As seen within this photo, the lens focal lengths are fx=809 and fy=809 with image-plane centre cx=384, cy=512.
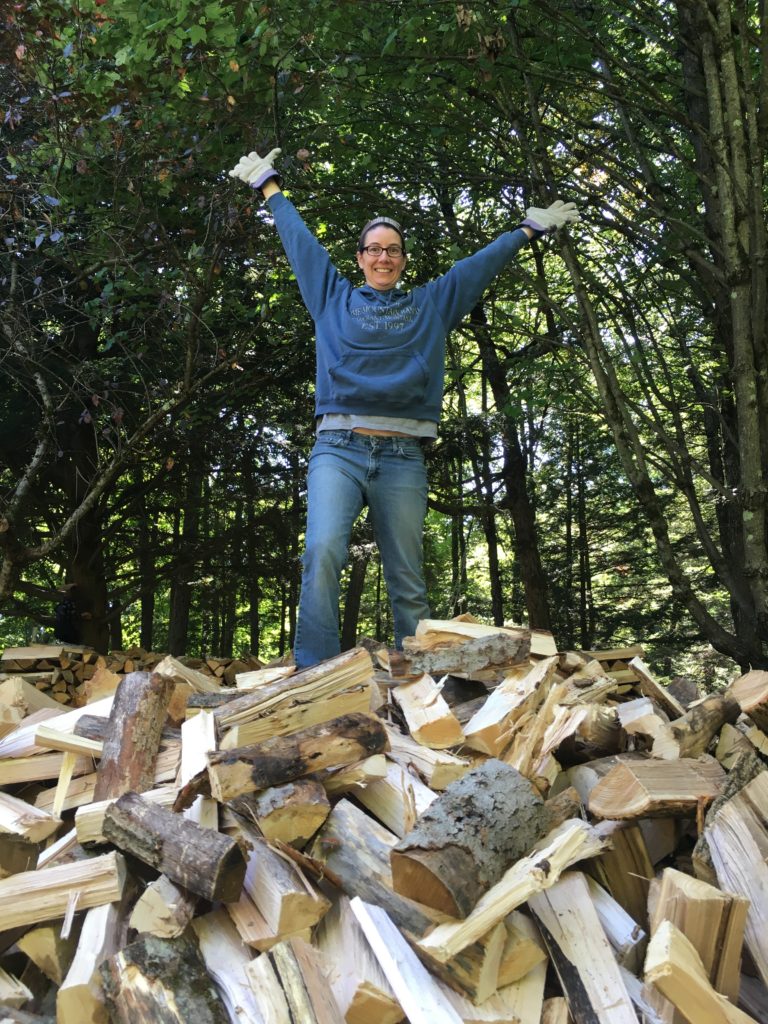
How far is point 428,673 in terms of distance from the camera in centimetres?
301

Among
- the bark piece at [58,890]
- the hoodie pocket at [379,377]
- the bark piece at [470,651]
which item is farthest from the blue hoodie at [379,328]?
the bark piece at [58,890]

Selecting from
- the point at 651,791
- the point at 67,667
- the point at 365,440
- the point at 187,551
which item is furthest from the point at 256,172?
the point at 187,551

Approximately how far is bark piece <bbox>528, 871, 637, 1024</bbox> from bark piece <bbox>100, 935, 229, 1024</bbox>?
→ 74cm

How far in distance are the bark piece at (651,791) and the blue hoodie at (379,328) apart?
1.79 m

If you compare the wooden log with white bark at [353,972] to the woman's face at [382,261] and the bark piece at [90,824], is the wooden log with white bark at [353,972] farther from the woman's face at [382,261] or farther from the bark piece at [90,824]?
the woman's face at [382,261]

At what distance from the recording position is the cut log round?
1756mm

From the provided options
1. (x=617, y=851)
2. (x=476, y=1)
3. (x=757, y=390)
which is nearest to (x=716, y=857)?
(x=617, y=851)

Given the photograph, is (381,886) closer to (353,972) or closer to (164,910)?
(353,972)

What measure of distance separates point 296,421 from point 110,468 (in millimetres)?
2945

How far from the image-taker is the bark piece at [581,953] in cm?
171

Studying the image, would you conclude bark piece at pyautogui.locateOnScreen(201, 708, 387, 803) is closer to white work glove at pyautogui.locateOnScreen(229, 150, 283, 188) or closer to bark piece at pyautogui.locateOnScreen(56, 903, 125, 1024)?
bark piece at pyautogui.locateOnScreen(56, 903, 125, 1024)

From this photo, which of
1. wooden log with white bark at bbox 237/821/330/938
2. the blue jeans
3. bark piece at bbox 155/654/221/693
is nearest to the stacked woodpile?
bark piece at bbox 155/654/221/693

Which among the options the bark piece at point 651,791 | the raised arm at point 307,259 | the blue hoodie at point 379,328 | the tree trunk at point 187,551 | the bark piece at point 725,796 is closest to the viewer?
the bark piece at point 725,796

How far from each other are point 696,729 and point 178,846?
1.70 meters
